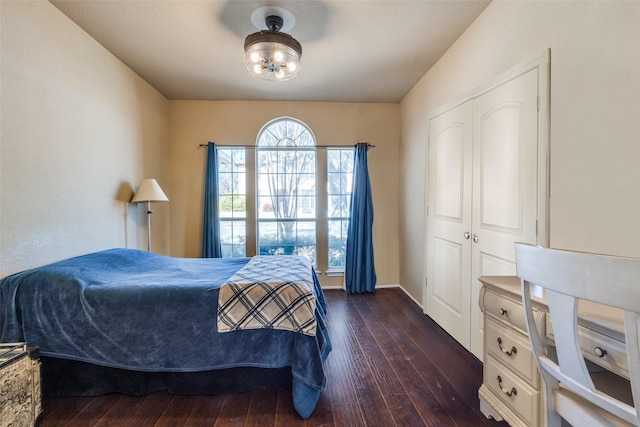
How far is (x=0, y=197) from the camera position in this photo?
168 cm

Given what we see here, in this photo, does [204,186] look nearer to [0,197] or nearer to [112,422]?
[0,197]

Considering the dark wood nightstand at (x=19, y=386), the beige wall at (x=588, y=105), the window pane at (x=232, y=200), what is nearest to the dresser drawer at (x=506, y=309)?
the beige wall at (x=588, y=105)

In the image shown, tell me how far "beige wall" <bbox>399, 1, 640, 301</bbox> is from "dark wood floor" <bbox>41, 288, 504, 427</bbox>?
116cm

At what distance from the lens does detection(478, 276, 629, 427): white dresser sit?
92cm

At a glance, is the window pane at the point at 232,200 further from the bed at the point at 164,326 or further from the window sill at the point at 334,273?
the bed at the point at 164,326

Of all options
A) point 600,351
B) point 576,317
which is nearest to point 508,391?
point 600,351

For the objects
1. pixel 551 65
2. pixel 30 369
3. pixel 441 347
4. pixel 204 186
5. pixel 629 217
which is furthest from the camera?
pixel 204 186

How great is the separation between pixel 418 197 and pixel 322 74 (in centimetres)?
180

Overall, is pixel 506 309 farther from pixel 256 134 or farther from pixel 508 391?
pixel 256 134

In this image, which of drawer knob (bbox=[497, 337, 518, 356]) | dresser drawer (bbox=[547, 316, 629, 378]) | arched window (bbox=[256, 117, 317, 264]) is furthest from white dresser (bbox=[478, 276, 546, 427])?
arched window (bbox=[256, 117, 317, 264])

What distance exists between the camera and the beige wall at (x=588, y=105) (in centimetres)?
121

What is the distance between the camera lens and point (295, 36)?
2.37 meters

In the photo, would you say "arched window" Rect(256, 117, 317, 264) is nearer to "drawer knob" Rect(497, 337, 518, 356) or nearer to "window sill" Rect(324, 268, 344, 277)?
"window sill" Rect(324, 268, 344, 277)

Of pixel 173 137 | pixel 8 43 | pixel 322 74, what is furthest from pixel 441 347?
pixel 173 137
